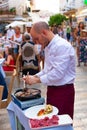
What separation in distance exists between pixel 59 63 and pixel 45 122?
18.7 inches

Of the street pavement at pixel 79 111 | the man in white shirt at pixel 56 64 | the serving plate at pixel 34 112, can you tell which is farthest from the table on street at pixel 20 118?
the street pavement at pixel 79 111

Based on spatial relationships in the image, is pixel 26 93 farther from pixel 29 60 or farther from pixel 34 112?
pixel 29 60

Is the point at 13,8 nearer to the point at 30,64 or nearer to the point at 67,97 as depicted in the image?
the point at 30,64

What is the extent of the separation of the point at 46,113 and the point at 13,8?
1440 inches

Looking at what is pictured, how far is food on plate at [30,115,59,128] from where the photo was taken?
1.88 metres

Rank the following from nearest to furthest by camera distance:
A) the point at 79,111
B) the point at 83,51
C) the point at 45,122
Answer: the point at 45,122 < the point at 79,111 < the point at 83,51

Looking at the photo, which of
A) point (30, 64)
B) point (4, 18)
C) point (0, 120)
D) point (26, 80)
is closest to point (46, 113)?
point (26, 80)

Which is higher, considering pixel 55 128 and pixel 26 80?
pixel 26 80

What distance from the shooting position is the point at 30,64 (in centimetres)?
632

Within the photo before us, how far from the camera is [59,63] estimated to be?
85.3 inches

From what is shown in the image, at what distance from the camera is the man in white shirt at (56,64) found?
2.16 meters

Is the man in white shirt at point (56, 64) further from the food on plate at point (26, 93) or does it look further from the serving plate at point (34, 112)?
the serving plate at point (34, 112)

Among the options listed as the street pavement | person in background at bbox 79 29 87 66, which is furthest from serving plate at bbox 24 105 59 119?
person in background at bbox 79 29 87 66

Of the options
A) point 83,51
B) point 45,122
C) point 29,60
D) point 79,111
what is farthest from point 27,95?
point 83,51
